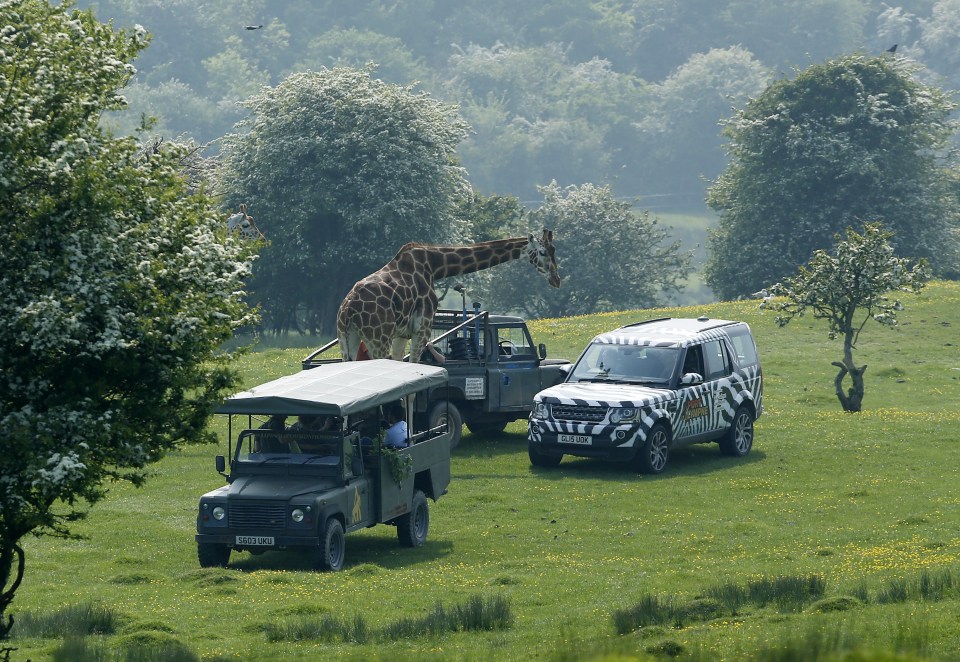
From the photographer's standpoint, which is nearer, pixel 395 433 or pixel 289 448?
pixel 289 448

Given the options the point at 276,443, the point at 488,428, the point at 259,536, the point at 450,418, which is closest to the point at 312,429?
the point at 276,443

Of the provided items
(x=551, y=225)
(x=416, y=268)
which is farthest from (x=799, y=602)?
(x=551, y=225)

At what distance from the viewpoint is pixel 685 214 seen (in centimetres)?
19888

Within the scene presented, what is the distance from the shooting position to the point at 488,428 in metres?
34.4

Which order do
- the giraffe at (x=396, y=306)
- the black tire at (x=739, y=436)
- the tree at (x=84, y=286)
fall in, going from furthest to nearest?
the giraffe at (x=396, y=306) → the black tire at (x=739, y=436) → the tree at (x=84, y=286)

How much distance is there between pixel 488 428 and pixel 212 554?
45.2 feet

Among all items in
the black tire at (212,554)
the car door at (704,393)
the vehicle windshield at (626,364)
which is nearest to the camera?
the black tire at (212,554)

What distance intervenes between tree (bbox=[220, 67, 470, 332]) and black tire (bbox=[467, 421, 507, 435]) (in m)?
33.7

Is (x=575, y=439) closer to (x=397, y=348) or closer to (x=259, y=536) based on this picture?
(x=397, y=348)

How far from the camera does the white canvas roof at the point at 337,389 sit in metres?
21.1

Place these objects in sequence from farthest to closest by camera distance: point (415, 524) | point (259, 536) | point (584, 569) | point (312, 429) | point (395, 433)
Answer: point (415, 524) → point (395, 433) → point (312, 429) → point (584, 569) → point (259, 536)

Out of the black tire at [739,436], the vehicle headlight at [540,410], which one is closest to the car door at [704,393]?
the black tire at [739,436]

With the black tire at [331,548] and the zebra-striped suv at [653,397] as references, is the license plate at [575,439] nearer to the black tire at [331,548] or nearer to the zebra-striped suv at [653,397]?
the zebra-striped suv at [653,397]

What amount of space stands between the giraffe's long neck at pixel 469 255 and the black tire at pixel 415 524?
10.7 meters
